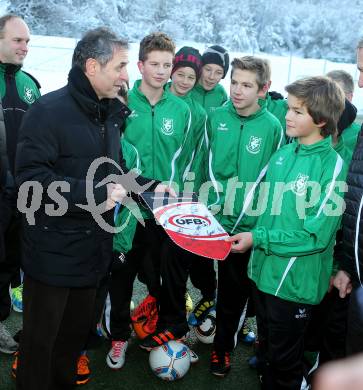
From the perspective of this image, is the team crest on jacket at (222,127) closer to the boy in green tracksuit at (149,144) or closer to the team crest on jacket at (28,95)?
the boy in green tracksuit at (149,144)

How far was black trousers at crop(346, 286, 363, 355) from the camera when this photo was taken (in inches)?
62.7

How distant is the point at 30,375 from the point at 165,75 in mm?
1789

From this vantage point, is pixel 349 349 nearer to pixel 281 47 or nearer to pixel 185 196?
pixel 185 196

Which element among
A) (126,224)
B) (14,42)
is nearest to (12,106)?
(14,42)

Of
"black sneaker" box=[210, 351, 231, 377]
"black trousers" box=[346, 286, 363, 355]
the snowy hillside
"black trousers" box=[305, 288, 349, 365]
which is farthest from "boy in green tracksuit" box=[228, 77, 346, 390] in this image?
the snowy hillside

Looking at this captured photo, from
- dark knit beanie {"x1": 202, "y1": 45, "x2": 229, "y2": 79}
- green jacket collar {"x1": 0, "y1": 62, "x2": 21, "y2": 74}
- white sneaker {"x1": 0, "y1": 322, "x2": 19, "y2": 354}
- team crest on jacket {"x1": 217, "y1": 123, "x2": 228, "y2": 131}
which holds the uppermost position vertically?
dark knit beanie {"x1": 202, "y1": 45, "x2": 229, "y2": 79}

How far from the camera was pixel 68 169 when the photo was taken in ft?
5.95

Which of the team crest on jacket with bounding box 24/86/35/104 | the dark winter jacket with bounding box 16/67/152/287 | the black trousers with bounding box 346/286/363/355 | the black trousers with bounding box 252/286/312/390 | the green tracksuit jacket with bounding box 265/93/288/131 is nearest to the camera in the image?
the black trousers with bounding box 346/286/363/355

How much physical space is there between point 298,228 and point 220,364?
1097 millimetres

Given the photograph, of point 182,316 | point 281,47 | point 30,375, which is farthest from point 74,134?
point 281,47

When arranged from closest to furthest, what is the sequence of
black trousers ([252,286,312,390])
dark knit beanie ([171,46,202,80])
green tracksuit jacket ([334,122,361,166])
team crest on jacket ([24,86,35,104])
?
black trousers ([252,286,312,390]) → green tracksuit jacket ([334,122,361,166]) → team crest on jacket ([24,86,35,104]) → dark knit beanie ([171,46,202,80])

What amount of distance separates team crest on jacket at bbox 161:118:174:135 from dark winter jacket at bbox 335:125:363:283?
1131mm

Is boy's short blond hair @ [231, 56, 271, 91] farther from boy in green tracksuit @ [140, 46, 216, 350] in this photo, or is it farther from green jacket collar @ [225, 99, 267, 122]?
boy in green tracksuit @ [140, 46, 216, 350]

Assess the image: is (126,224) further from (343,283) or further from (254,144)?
(343,283)
